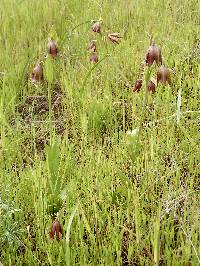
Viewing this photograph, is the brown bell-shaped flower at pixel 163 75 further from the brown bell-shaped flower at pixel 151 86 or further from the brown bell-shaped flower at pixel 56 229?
the brown bell-shaped flower at pixel 56 229

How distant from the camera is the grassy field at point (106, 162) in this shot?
1.62 meters

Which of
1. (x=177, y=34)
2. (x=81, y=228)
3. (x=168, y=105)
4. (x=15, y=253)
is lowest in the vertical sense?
(x=15, y=253)

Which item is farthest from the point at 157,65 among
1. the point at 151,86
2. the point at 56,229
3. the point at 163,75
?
the point at 56,229

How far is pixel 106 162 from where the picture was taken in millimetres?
2035

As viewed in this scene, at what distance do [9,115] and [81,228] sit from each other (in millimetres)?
1297

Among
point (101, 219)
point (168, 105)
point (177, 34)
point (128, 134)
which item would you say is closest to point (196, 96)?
point (168, 105)

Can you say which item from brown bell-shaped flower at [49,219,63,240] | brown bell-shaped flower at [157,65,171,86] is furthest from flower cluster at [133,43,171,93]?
brown bell-shaped flower at [49,219,63,240]

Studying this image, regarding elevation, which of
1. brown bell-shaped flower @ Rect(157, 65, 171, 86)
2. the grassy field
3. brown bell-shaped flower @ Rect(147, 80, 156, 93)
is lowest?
the grassy field

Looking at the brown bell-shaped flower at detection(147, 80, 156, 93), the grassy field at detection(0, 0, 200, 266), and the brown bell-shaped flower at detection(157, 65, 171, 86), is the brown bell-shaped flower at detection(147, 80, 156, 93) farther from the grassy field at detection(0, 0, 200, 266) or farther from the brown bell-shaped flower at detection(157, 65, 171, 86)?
the brown bell-shaped flower at detection(157, 65, 171, 86)

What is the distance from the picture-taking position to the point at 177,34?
3322 mm

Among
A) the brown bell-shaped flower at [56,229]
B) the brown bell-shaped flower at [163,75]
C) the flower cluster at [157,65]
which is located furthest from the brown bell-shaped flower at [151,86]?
the brown bell-shaped flower at [56,229]

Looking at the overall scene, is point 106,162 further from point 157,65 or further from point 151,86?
point 157,65

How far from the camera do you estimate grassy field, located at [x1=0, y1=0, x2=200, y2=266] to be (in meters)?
1.62

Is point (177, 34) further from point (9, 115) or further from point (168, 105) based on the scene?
point (9, 115)
